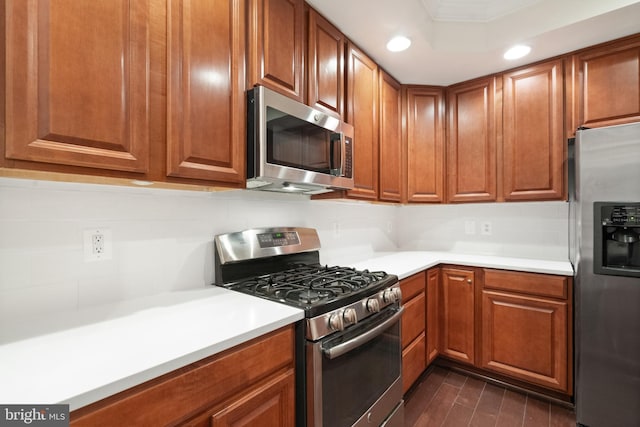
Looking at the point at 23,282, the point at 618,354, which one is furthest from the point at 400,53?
the point at 23,282

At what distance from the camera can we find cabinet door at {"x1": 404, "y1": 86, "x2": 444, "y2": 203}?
2.58 meters

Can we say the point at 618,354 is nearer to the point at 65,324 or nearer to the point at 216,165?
the point at 216,165

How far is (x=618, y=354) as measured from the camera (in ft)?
5.29

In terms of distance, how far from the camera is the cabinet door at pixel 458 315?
2.21 m

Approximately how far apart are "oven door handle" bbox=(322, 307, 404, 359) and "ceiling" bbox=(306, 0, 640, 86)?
1700mm

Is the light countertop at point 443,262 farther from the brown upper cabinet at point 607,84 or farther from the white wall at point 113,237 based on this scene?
the brown upper cabinet at point 607,84

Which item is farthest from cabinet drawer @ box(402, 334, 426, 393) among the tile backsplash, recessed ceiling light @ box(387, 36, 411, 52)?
recessed ceiling light @ box(387, 36, 411, 52)

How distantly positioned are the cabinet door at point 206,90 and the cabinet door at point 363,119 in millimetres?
835

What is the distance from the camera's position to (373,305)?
1.35 m

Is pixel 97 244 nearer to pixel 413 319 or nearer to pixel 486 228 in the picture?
pixel 413 319

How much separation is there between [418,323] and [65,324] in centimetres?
189

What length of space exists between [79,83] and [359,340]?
1.29 m

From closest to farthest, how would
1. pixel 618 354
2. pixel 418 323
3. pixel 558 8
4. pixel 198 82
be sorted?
pixel 198 82 < pixel 618 354 < pixel 558 8 < pixel 418 323


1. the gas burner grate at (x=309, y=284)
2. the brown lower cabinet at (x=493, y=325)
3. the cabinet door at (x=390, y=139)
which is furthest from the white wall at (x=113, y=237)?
the brown lower cabinet at (x=493, y=325)
